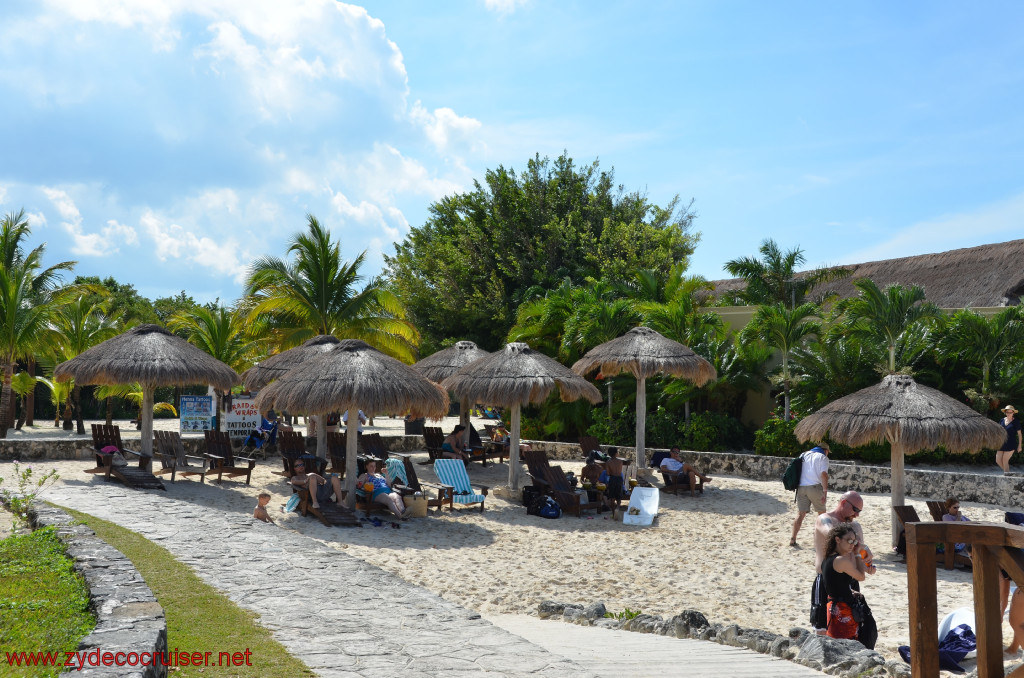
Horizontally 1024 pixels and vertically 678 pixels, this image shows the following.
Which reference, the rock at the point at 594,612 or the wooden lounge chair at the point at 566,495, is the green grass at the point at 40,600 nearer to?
the rock at the point at 594,612

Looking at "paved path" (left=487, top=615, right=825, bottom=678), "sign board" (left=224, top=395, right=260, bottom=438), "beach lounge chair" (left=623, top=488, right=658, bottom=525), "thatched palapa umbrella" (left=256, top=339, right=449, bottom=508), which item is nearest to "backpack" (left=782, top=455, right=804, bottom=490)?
"beach lounge chair" (left=623, top=488, right=658, bottom=525)

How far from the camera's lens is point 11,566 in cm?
577

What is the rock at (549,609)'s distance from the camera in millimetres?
6684

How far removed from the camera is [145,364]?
12.7m

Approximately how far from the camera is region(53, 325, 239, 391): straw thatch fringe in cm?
1261

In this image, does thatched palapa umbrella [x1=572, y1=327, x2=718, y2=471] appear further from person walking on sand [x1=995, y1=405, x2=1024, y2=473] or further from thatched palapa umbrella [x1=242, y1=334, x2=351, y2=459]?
thatched palapa umbrella [x1=242, y1=334, x2=351, y2=459]

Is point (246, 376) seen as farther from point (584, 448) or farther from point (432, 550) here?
point (432, 550)

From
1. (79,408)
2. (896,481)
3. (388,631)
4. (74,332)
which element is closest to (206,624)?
(388,631)

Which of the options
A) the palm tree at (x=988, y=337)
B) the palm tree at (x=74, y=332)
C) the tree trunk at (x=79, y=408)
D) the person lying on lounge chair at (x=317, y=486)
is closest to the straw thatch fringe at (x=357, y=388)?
the person lying on lounge chair at (x=317, y=486)

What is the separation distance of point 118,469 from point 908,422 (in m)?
11.1

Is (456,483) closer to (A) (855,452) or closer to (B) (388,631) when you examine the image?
(B) (388,631)

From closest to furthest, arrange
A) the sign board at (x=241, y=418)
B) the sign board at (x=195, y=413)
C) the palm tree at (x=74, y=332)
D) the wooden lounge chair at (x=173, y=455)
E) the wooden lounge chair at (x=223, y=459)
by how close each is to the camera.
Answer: the wooden lounge chair at (x=173, y=455), the wooden lounge chair at (x=223, y=459), the sign board at (x=241, y=418), the sign board at (x=195, y=413), the palm tree at (x=74, y=332)

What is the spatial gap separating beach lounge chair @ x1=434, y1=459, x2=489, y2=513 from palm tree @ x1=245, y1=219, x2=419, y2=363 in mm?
9872

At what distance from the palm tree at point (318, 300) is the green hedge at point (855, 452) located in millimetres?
10274
